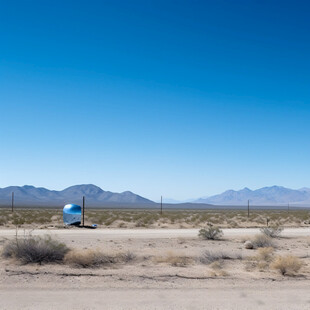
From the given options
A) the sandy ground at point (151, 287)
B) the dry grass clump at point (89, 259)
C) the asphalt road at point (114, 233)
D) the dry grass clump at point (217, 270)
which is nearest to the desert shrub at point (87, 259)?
the dry grass clump at point (89, 259)

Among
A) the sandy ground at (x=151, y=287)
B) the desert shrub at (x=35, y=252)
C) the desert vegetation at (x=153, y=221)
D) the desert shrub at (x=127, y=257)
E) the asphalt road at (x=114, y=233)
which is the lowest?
the desert vegetation at (x=153, y=221)

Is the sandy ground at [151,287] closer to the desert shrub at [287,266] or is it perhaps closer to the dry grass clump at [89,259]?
the desert shrub at [287,266]

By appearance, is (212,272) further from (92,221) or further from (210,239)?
(92,221)

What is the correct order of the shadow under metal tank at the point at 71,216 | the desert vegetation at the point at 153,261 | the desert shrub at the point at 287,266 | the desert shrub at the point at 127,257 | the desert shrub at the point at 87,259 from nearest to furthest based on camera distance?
the desert shrub at the point at 287,266
the desert vegetation at the point at 153,261
the desert shrub at the point at 87,259
the desert shrub at the point at 127,257
the shadow under metal tank at the point at 71,216

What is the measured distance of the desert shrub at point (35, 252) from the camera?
13699mm

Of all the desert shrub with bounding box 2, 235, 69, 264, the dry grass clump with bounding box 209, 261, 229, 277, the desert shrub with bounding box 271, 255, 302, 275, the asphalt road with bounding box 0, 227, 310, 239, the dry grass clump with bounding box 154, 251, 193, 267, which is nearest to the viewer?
the dry grass clump with bounding box 209, 261, 229, 277

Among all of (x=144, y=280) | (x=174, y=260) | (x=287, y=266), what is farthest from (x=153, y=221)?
(x=144, y=280)

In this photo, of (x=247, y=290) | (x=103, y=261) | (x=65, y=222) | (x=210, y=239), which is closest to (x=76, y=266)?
(x=103, y=261)

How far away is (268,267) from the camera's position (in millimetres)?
13711

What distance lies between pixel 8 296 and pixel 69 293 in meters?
1.44

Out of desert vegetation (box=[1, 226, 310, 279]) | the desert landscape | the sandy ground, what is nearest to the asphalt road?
the desert landscape

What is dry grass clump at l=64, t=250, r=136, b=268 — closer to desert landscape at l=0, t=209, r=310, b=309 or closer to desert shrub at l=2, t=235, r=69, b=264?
desert landscape at l=0, t=209, r=310, b=309

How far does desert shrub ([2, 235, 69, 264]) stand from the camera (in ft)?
44.9

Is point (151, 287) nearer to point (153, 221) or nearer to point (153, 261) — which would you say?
point (153, 261)
